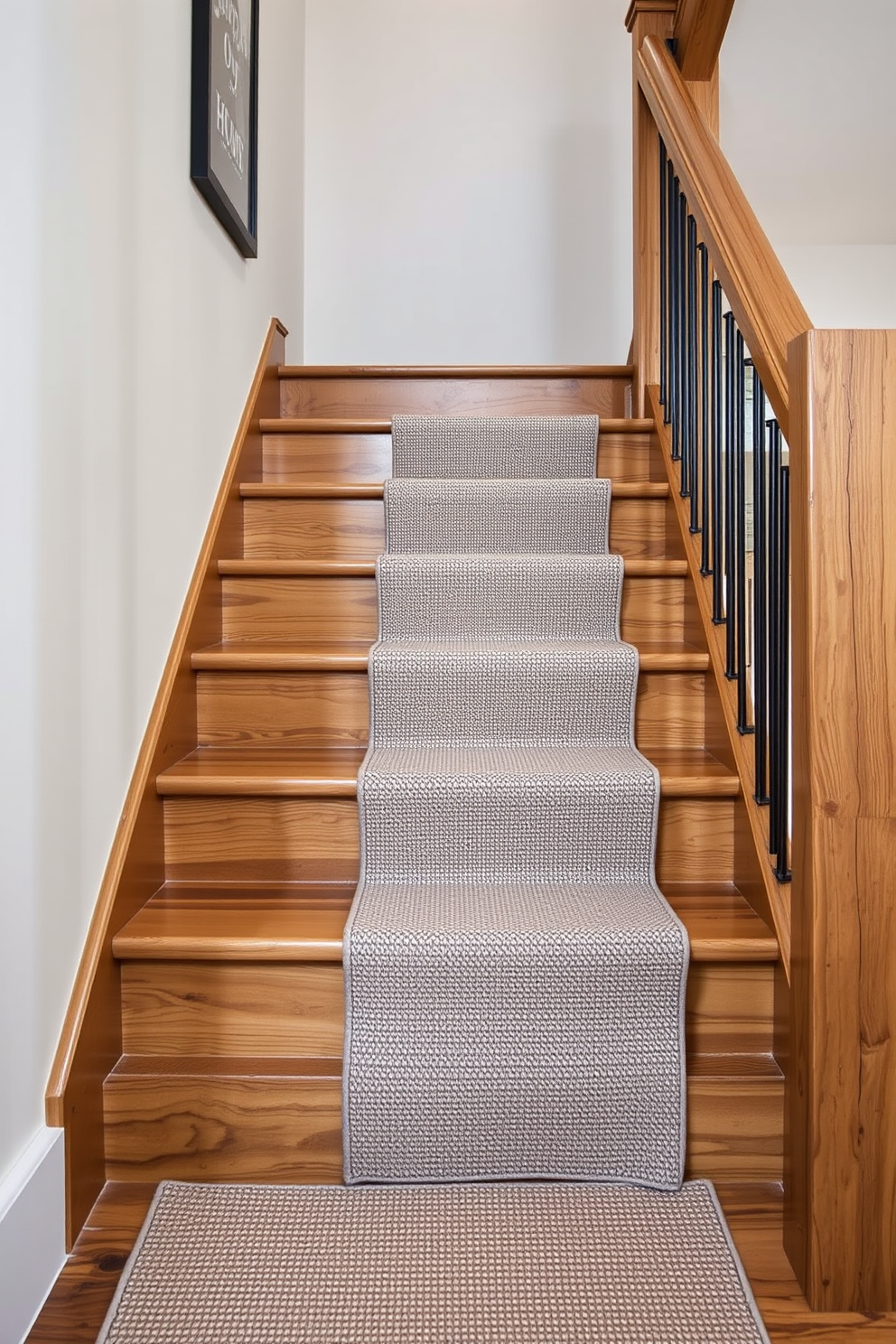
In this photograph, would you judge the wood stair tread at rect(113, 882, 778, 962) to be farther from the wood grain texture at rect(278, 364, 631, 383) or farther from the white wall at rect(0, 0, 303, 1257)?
the wood grain texture at rect(278, 364, 631, 383)

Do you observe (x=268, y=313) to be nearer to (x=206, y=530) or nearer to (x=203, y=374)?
(x=203, y=374)

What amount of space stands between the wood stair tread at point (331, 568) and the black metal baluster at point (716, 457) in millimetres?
156

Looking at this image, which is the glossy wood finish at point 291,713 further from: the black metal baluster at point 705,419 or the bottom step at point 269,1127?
the bottom step at point 269,1127

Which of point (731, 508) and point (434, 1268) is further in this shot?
point (731, 508)

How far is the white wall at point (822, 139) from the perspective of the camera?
124 inches

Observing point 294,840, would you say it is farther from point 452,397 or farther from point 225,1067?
point 452,397

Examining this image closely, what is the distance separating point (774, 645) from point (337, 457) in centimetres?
135

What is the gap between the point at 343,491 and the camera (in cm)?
205

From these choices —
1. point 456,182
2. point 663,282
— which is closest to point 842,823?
point 663,282

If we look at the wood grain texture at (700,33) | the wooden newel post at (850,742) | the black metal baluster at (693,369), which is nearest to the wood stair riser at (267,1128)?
the wooden newel post at (850,742)

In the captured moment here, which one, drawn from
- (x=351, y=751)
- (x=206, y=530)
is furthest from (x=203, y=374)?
(x=351, y=751)

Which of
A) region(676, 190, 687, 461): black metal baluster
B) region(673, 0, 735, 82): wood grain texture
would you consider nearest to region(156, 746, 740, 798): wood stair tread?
region(676, 190, 687, 461): black metal baluster

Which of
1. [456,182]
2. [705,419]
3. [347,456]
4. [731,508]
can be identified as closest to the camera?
[731,508]

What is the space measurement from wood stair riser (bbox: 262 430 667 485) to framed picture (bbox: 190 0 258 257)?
0.45 m
